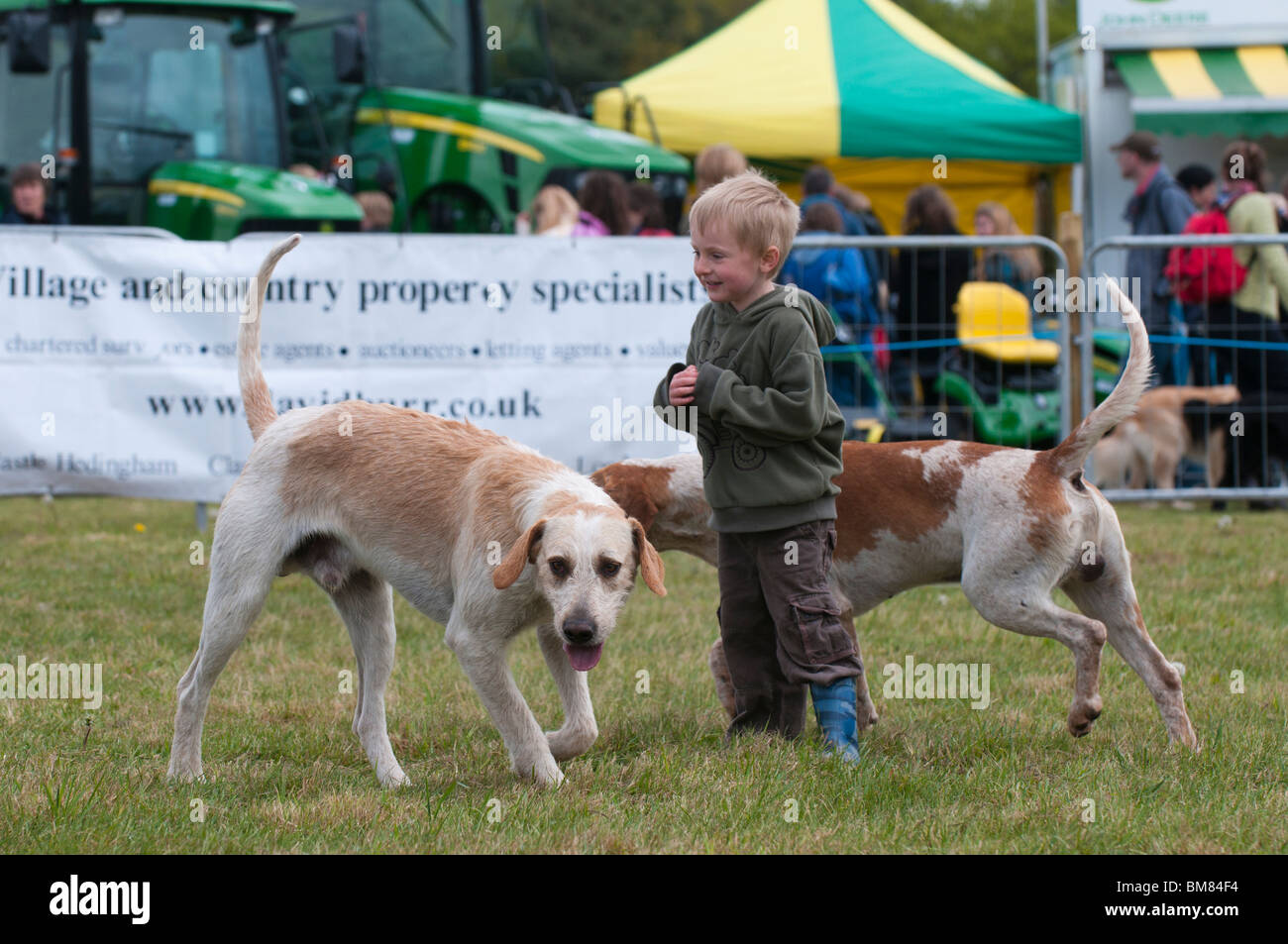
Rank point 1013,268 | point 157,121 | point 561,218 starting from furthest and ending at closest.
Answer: point 157,121, point 1013,268, point 561,218

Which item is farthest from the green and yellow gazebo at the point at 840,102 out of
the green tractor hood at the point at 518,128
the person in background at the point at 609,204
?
the person in background at the point at 609,204

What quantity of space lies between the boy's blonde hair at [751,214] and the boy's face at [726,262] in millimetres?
16

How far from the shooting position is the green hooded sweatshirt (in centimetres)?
416

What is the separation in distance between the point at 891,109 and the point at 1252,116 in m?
3.62

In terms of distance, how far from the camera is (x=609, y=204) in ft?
32.6

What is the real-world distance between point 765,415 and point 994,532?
0.86m

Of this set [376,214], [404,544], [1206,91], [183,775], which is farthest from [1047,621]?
[1206,91]

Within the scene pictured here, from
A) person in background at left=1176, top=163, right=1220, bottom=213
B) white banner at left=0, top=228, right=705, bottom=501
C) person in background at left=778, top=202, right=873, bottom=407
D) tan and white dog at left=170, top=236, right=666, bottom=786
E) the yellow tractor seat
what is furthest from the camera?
person in background at left=1176, top=163, right=1220, bottom=213

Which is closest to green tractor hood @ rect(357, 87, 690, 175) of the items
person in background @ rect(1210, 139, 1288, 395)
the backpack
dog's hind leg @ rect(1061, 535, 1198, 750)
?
the backpack

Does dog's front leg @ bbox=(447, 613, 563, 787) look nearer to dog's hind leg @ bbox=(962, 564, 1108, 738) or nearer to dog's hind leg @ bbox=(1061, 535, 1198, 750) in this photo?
dog's hind leg @ bbox=(962, 564, 1108, 738)

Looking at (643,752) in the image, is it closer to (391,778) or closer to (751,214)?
Answer: (391,778)

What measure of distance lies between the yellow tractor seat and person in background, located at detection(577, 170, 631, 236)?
2.29 m

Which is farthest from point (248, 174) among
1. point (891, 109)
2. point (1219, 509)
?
point (1219, 509)

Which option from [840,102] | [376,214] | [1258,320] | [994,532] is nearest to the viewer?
[994,532]
